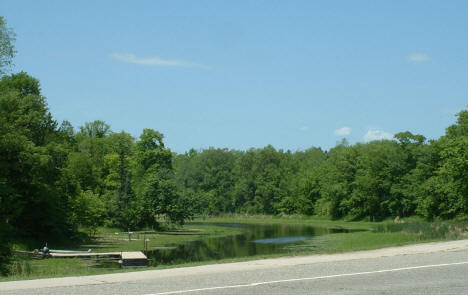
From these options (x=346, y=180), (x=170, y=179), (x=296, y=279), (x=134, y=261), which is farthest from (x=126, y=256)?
(x=346, y=180)

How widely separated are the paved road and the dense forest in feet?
53.3

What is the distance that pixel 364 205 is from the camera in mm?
90875

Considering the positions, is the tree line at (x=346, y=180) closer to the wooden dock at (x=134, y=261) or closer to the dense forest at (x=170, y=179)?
the dense forest at (x=170, y=179)

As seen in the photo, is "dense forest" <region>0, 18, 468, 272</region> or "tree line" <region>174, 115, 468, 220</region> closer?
"dense forest" <region>0, 18, 468, 272</region>

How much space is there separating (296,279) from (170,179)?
217 ft

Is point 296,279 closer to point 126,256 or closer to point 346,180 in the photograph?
point 126,256

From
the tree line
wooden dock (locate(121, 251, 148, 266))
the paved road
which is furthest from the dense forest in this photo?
the paved road

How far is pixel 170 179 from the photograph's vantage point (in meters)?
78.1

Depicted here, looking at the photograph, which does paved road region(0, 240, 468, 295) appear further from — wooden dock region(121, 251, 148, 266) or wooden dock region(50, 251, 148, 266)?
wooden dock region(50, 251, 148, 266)

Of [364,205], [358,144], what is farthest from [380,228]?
[358,144]

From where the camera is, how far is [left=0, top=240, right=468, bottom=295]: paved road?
37.2 feet

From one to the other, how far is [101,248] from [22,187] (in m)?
8.78

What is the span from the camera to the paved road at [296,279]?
1134 centimetres

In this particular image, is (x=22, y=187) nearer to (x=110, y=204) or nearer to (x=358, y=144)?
(x=110, y=204)
